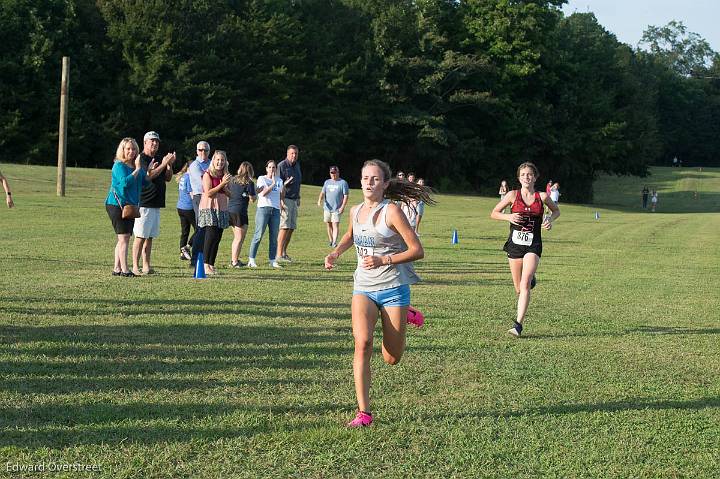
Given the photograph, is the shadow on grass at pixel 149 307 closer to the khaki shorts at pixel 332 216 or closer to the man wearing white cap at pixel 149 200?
the man wearing white cap at pixel 149 200

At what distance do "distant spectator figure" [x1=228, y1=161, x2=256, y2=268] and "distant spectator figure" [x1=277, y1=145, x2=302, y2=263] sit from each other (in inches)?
45.7

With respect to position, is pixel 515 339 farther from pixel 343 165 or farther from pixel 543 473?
pixel 343 165

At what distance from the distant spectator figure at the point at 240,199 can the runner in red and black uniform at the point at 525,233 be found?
603 cm

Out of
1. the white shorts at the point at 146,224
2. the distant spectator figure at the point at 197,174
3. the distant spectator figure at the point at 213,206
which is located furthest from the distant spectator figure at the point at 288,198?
the white shorts at the point at 146,224

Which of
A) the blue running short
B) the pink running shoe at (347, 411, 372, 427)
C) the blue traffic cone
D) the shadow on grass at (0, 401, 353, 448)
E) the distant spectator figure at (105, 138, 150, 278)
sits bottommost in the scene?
the shadow on grass at (0, 401, 353, 448)

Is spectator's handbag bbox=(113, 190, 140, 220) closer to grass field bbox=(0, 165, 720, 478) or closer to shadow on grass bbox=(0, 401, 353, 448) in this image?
grass field bbox=(0, 165, 720, 478)

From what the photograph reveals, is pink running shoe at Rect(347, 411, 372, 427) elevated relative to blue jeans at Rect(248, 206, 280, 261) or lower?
lower

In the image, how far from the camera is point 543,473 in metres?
5.27

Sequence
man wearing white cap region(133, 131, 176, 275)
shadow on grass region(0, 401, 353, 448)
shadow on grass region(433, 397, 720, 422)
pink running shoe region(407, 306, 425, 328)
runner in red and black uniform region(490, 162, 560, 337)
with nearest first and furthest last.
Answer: shadow on grass region(0, 401, 353, 448)
pink running shoe region(407, 306, 425, 328)
shadow on grass region(433, 397, 720, 422)
runner in red and black uniform region(490, 162, 560, 337)
man wearing white cap region(133, 131, 176, 275)

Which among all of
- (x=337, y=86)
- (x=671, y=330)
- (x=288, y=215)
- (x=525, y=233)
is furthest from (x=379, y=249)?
(x=337, y=86)

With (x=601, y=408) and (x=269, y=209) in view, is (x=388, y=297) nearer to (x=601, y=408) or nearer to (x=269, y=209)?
(x=601, y=408)

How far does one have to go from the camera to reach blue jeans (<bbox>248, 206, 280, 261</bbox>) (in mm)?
15703

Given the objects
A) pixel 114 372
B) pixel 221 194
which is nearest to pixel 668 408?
pixel 114 372

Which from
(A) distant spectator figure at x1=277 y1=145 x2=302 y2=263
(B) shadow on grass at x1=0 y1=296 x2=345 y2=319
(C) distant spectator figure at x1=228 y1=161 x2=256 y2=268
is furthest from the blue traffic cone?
(A) distant spectator figure at x1=277 y1=145 x2=302 y2=263
